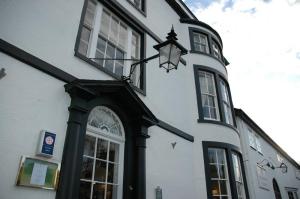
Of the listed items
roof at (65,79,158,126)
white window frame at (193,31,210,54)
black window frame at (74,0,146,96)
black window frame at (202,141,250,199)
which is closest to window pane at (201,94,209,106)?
black window frame at (202,141,250,199)

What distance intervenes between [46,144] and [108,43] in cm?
344

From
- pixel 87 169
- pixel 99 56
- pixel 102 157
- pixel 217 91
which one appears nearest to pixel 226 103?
pixel 217 91

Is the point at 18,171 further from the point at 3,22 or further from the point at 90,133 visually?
the point at 3,22

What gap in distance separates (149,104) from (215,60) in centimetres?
496

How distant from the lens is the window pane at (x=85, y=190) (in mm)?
4959

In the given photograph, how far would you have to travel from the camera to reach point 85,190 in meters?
5.04

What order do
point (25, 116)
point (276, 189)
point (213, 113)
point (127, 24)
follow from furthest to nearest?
point (276, 189) < point (213, 113) < point (127, 24) < point (25, 116)

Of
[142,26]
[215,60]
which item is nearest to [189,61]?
[215,60]

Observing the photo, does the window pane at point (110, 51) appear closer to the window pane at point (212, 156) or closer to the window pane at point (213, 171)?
the window pane at point (212, 156)

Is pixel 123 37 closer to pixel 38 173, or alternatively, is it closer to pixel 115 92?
pixel 115 92

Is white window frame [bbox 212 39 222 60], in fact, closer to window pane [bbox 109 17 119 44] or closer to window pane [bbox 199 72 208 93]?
window pane [bbox 199 72 208 93]

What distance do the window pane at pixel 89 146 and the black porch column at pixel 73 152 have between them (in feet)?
1.01

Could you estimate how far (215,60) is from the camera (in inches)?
436

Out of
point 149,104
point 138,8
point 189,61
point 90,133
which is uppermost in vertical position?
point 138,8
